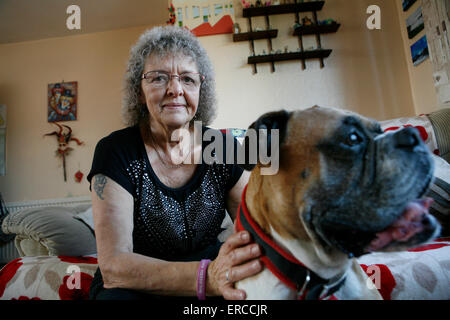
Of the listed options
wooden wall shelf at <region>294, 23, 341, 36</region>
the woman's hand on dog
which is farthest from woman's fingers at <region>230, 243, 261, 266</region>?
wooden wall shelf at <region>294, 23, 341, 36</region>

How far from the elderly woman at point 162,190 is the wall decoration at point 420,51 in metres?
1.84

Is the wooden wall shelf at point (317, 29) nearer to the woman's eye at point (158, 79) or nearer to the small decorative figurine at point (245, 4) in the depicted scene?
the small decorative figurine at point (245, 4)

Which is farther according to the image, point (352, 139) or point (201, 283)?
point (201, 283)

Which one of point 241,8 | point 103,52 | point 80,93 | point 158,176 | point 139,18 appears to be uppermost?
point 139,18

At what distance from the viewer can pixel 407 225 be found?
0.49 metres

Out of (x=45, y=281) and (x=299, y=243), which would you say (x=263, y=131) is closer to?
(x=299, y=243)

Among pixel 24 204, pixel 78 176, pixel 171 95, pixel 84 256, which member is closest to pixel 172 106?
pixel 171 95

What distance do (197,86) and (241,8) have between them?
69.5 inches

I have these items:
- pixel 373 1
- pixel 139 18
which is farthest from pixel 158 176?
pixel 139 18

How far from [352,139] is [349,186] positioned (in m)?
0.10

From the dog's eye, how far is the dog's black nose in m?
0.06

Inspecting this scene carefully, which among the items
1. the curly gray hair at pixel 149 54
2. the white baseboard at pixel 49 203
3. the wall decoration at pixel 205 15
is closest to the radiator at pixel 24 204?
the white baseboard at pixel 49 203

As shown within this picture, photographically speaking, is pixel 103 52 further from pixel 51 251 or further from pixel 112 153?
pixel 112 153

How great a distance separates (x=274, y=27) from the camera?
8.17 ft
